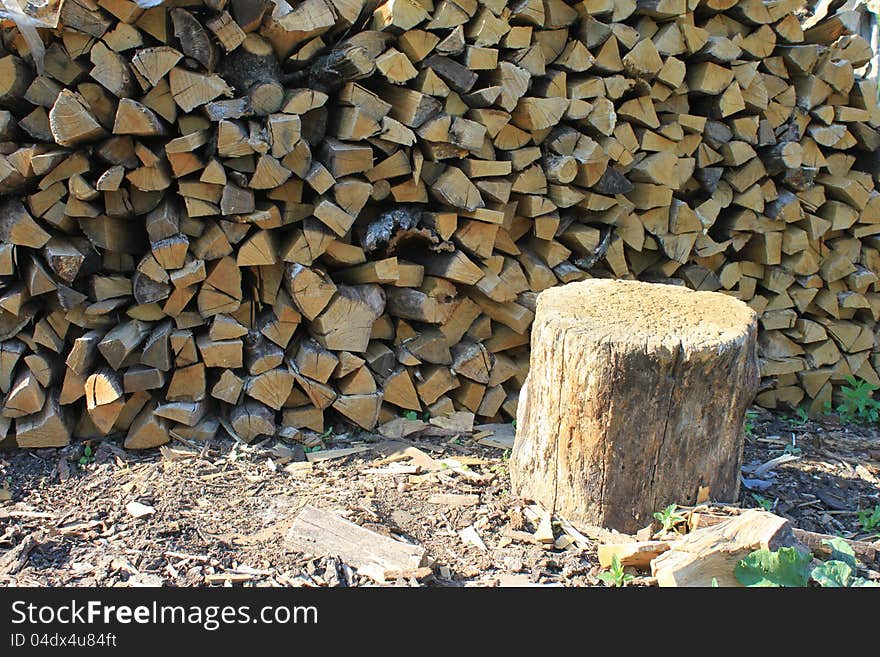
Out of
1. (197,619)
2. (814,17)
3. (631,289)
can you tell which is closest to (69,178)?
(197,619)

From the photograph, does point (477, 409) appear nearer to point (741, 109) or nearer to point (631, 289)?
point (631, 289)

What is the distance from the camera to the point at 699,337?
2.38 meters

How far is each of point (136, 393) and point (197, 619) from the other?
1.33 meters

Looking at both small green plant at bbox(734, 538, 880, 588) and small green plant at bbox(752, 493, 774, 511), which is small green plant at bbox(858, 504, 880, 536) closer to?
small green plant at bbox(752, 493, 774, 511)

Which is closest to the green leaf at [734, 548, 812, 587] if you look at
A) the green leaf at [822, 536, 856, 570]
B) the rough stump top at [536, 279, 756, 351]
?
the green leaf at [822, 536, 856, 570]

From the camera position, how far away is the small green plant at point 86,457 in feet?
9.91

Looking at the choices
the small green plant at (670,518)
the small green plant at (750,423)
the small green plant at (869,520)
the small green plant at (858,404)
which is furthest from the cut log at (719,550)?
the small green plant at (858,404)

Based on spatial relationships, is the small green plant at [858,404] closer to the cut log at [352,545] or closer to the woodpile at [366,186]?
the woodpile at [366,186]

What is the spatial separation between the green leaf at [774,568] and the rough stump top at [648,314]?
0.56 metres

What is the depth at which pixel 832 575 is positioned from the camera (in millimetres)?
2035

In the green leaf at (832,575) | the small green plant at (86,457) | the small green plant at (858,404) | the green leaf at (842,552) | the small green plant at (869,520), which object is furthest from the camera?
the small green plant at (858,404)

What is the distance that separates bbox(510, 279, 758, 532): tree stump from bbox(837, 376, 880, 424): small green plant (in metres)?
1.81

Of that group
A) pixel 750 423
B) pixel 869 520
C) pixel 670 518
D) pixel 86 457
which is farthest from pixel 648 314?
pixel 86 457

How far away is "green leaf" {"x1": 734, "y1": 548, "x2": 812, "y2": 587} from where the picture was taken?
203 cm
